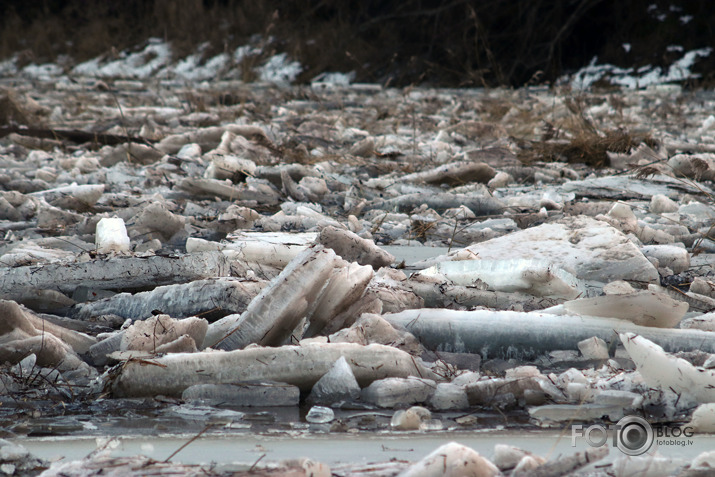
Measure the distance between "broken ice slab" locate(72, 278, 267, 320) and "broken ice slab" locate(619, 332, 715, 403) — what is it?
806mm

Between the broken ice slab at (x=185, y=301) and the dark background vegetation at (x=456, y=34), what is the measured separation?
6.38 meters

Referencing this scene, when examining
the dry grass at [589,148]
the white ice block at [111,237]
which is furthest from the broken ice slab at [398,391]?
the dry grass at [589,148]

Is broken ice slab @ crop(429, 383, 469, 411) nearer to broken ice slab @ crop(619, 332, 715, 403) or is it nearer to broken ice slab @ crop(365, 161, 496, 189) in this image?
broken ice slab @ crop(619, 332, 715, 403)

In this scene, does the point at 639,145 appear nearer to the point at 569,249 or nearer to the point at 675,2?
the point at 569,249

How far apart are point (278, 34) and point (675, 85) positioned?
254 inches

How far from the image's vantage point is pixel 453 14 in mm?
10656

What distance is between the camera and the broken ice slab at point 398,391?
49.2 inches

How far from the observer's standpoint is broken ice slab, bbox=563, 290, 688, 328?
146 cm

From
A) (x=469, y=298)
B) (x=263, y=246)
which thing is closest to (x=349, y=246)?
(x=263, y=246)

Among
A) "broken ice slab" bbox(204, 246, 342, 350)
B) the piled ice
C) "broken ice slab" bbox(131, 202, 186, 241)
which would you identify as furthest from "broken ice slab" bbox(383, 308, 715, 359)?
"broken ice slab" bbox(131, 202, 186, 241)

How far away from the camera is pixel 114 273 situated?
1.84m

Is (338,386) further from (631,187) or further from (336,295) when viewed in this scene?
(631,187)

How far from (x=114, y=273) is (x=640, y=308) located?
3.77ft

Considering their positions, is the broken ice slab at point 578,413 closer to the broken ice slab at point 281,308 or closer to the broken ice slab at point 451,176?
the broken ice slab at point 281,308
